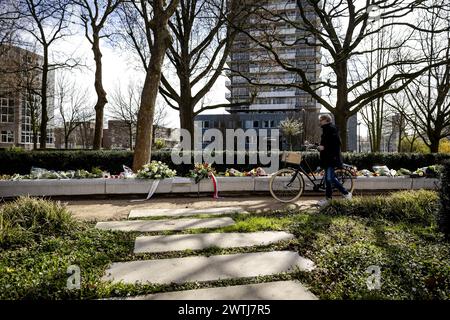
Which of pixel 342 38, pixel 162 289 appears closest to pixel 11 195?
pixel 162 289

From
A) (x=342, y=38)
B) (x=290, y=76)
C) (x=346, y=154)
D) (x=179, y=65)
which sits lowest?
(x=346, y=154)

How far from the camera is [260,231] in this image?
504cm

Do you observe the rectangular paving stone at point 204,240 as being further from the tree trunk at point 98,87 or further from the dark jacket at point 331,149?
the tree trunk at point 98,87

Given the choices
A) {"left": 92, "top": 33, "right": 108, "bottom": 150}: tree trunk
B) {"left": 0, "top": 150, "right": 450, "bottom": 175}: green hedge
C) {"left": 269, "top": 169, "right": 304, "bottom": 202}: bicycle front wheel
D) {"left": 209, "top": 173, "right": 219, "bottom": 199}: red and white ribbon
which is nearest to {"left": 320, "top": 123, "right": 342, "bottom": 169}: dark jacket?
{"left": 269, "top": 169, "right": 304, "bottom": 202}: bicycle front wheel

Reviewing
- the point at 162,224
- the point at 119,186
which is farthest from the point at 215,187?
the point at 162,224

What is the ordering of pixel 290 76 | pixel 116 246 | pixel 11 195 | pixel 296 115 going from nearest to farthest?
pixel 116 246, pixel 11 195, pixel 296 115, pixel 290 76

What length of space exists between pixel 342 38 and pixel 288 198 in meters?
11.4

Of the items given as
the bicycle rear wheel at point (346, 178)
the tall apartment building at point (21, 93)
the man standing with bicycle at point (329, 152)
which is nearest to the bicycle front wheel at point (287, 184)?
the man standing with bicycle at point (329, 152)

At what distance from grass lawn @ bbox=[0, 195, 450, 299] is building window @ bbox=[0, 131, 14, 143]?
6814 cm

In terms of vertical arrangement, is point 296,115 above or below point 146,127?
above

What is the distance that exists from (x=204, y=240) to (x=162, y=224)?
130cm

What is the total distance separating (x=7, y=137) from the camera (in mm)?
61000

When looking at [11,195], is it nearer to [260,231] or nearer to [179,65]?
[260,231]

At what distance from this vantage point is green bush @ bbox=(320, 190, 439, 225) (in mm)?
5879
